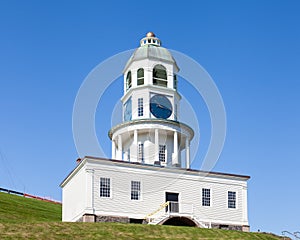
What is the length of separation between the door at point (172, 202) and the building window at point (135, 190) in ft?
6.85

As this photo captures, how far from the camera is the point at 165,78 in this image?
159 ft

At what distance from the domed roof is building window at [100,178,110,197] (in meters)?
10.7

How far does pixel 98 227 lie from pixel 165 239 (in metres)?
3.84

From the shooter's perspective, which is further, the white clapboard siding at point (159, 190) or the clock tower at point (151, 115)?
the clock tower at point (151, 115)

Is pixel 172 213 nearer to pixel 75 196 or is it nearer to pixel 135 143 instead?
pixel 135 143

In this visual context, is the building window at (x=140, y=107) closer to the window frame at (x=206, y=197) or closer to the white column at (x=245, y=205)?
→ the window frame at (x=206, y=197)

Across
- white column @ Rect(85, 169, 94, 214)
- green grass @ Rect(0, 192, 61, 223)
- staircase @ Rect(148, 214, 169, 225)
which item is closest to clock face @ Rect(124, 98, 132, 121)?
white column @ Rect(85, 169, 94, 214)

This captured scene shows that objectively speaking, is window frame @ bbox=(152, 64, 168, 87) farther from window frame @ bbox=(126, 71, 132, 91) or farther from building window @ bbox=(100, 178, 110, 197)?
building window @ bbox=(100, 178, 110, 197)

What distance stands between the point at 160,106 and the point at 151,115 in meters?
1.08

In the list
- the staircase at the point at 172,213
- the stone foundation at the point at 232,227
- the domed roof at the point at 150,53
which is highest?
the domed roof at the point at 150,53

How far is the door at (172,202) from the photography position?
140 feet

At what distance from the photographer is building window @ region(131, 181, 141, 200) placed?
139 ft

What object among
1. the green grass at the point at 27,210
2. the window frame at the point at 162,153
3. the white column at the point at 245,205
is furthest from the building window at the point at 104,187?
the white column at the point at 245,205

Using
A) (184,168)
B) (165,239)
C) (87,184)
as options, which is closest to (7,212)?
(87,184)
